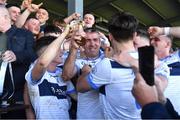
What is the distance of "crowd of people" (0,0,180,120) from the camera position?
2.61m

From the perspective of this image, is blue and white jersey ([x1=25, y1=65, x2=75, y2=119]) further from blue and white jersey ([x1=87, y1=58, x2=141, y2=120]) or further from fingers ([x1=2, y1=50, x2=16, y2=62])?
blue and white jersey ([x1=87, y1=58, x2=141, y2=120])

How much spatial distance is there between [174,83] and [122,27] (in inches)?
36.6

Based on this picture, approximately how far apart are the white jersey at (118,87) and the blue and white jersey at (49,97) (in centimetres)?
60

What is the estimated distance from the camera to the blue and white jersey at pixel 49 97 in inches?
122

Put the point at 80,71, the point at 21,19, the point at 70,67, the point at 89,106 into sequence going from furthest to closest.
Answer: the point at 21,19 < the point at 80,71 < the point at 70,67 < the point at 89,106

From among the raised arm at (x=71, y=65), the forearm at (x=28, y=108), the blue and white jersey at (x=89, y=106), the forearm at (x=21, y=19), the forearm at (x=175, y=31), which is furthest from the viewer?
the forearm at (x=21, y=19)

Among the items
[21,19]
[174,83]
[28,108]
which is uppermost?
[21,19]

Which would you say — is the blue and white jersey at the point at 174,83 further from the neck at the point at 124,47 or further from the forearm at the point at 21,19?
the forearm at the point at 21,19

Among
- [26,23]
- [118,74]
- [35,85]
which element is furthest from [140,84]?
[26,23]

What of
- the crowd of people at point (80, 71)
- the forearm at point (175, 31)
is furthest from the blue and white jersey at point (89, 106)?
the forearm at point (175, 31)

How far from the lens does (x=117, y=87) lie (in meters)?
2.60

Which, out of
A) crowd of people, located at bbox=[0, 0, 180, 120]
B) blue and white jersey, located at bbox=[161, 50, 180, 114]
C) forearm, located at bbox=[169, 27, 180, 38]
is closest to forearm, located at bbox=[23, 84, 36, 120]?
crowd of people, located at bbox=[0, 0, 180, 120]

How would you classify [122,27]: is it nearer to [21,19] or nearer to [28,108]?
[28,108]

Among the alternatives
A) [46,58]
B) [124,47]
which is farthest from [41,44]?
[124,47]
